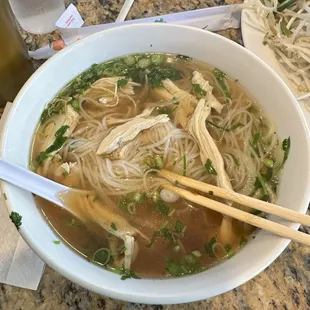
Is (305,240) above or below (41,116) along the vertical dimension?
below

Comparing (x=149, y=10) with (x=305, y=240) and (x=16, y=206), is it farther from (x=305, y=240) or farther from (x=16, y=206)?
(x=305, y=240)

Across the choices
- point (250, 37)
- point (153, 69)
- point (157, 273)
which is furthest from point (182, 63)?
point (157, 273)

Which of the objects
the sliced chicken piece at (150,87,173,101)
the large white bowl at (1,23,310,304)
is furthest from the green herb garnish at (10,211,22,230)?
the sliced chicken piece at (150,87,173,101)

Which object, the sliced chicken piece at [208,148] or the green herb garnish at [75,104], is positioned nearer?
the sliced chicken piece at [208,148]

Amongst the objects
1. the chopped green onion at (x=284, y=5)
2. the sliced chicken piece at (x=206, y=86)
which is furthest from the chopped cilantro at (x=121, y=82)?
the chopped green onion at (x=284, y=5)

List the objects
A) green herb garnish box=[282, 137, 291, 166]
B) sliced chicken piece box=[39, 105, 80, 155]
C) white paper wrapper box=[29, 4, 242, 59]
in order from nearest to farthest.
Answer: green herb garnish box=[282, 137, 291, 166] → sliced chicken piece box=[39, 105, 80, 155] → white paper wrapper box=[29, 4, 242, 59]

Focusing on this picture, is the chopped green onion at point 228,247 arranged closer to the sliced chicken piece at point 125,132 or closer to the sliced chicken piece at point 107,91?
the sliced chicken piece at point 125,132

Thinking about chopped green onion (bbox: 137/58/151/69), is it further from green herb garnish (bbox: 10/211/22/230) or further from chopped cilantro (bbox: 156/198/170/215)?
green herb garnish (bbox: 10/211/22/230)
